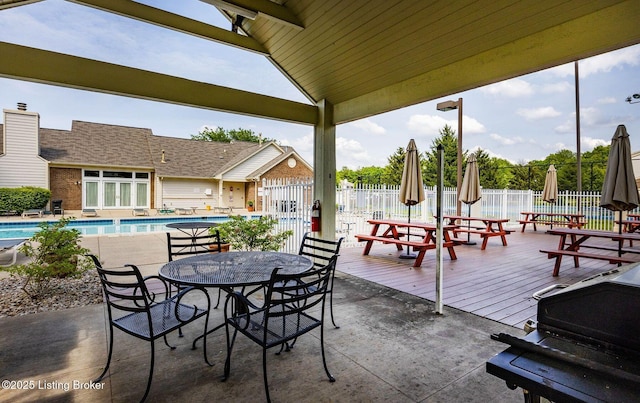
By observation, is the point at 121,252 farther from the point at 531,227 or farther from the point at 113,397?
the point at 531,227

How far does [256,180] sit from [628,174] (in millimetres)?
17141

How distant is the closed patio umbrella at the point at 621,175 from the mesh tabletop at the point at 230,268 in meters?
4.86

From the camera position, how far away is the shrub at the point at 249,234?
573 cm

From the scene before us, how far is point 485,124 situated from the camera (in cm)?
3022

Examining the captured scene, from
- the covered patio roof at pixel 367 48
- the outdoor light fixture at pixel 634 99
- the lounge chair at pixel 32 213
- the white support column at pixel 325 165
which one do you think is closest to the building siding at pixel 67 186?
the lounge chair at pixel 32 213

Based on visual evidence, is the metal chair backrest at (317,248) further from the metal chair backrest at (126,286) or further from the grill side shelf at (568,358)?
the grill side shelf at (568,358)

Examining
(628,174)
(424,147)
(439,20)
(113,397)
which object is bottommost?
(113,397)

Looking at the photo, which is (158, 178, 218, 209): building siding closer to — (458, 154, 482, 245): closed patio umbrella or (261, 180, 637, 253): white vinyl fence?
(261, 180, 637, 253): white vinyl fence

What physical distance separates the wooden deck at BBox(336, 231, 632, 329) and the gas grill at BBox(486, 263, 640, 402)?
8.19ft

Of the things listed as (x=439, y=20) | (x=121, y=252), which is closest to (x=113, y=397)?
(x=439, y=20)

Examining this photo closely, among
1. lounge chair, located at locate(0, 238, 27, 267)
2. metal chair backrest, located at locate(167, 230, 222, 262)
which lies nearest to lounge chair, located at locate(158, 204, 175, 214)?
lounge chair, located at locate(0, 238, 27, 267)

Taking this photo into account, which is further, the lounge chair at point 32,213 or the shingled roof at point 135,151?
the shingled roof at point 135,151

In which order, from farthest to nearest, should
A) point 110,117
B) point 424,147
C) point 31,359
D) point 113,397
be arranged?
1. point 424,147
2. point 110,117
3. point 31,359
4. point 113,397

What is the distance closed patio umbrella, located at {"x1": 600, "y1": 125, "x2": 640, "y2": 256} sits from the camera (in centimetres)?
454
